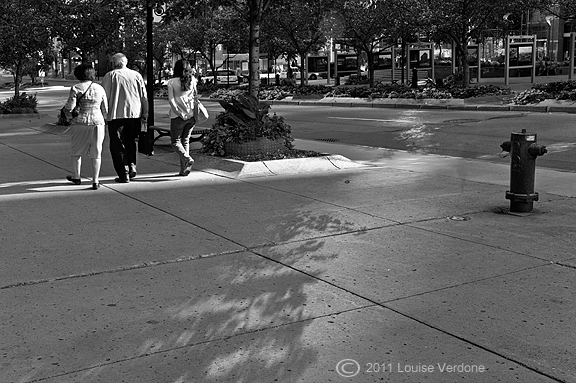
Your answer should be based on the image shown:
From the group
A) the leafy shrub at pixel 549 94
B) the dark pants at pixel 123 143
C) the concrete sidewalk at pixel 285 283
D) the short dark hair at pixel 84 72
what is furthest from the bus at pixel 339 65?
the concrete sidewalk at pixel 285 283

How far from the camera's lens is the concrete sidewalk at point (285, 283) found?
13.8ft

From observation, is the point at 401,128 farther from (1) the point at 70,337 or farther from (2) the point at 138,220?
(1) the point at 70,337

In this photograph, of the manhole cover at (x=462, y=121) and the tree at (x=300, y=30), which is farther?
the tree at (x=300, y=30)

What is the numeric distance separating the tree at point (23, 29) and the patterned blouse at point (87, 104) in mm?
13175

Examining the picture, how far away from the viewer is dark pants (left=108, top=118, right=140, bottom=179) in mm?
10289

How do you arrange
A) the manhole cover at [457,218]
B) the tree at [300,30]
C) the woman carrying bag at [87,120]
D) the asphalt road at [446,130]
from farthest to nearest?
1. the tree at [300,30]
2. the asphalt road at [446,130]
3. the woman carrying bag at [87,120]
4. the manhole cover at [457,218]

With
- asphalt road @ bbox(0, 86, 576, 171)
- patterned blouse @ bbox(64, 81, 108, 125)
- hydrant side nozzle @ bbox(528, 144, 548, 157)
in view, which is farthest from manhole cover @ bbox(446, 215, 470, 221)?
patterned blouse @ bbox(64, 81, 108, 125)

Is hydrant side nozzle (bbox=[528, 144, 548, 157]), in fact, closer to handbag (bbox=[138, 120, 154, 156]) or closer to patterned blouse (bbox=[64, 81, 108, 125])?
patterned blouse (bbox=[64, 81, 108, 125])

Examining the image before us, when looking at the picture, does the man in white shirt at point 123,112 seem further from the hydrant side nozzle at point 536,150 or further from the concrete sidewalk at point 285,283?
the hydrant side nozzle at point 536,150

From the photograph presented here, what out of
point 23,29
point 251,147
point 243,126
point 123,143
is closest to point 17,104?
point 23,29

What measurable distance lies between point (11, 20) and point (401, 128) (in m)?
14.1

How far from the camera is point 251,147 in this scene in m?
12.0

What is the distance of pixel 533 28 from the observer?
61219 mm

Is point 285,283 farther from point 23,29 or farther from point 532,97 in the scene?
point 23,29
